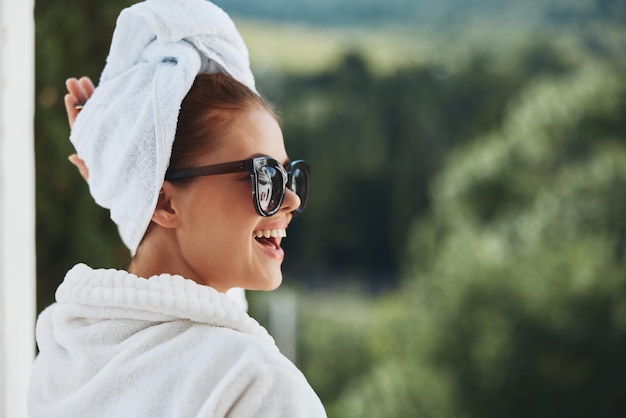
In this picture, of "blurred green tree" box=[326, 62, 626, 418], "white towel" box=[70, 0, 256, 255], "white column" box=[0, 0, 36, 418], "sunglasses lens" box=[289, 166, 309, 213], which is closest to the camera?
"white towel" box=[70, 0, 256, 255]

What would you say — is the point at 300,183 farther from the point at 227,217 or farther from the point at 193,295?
the point at 193,295

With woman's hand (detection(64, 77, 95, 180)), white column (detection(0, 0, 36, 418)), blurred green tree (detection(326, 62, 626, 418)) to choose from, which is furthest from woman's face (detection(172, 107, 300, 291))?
blurred green tree (detection(326, 62, 626, 418))

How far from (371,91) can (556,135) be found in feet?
7.08

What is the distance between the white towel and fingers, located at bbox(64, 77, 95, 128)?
11 centimetres

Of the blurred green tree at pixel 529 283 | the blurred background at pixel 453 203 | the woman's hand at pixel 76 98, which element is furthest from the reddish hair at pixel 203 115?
the blurred green tree at pixel 529 283

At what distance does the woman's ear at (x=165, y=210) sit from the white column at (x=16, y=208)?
1.29 feet

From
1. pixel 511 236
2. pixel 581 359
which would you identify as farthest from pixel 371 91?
pixel 581 359

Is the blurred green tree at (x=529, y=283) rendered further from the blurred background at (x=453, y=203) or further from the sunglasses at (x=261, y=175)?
the sunglasses at (x=261, y=175)

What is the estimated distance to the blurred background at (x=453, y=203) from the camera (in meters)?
6.23

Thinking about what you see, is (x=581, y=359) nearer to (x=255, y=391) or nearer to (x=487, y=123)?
(x=487, y=123)

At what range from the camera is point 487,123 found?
8227mm

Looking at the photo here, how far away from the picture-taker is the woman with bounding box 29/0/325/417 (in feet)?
2.49

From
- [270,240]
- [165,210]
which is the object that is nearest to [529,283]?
[270,240]

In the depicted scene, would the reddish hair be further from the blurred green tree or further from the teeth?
the blurred green tree
